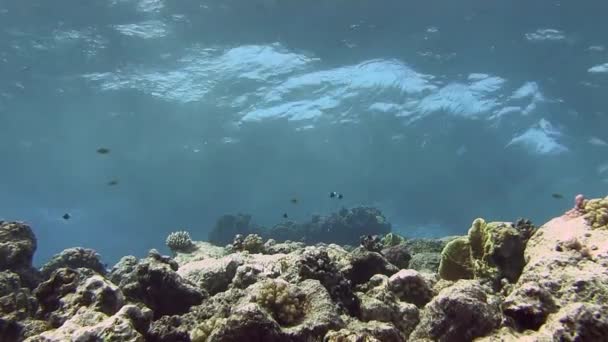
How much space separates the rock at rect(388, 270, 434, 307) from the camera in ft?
17.5

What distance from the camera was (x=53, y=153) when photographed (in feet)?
114

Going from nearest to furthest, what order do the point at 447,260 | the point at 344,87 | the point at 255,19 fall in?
the point at 447,260 < the point at 255,19 < the point at 344,87

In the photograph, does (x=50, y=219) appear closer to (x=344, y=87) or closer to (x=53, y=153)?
(x=53, y=153)

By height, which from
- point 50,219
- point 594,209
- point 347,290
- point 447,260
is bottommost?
point 50,219

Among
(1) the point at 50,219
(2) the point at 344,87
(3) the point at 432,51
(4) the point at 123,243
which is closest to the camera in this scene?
(3) the point at 432,51

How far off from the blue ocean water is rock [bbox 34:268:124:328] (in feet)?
52.1

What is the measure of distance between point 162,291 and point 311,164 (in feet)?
104

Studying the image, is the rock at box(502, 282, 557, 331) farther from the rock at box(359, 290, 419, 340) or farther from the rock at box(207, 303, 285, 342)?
the rock at box(207, 303, 285, 342)

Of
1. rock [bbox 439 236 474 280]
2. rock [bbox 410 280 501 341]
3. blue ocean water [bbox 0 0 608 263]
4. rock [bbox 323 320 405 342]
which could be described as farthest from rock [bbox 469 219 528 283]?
blue ocean water [bbox 0 0 608 263]

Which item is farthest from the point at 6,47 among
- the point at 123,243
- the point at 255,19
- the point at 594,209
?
the point at 123,243

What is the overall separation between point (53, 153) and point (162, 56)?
18582 millimetres

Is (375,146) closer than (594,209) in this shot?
No

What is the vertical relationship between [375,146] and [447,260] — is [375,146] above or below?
above

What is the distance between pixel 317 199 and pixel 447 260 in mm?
39048
